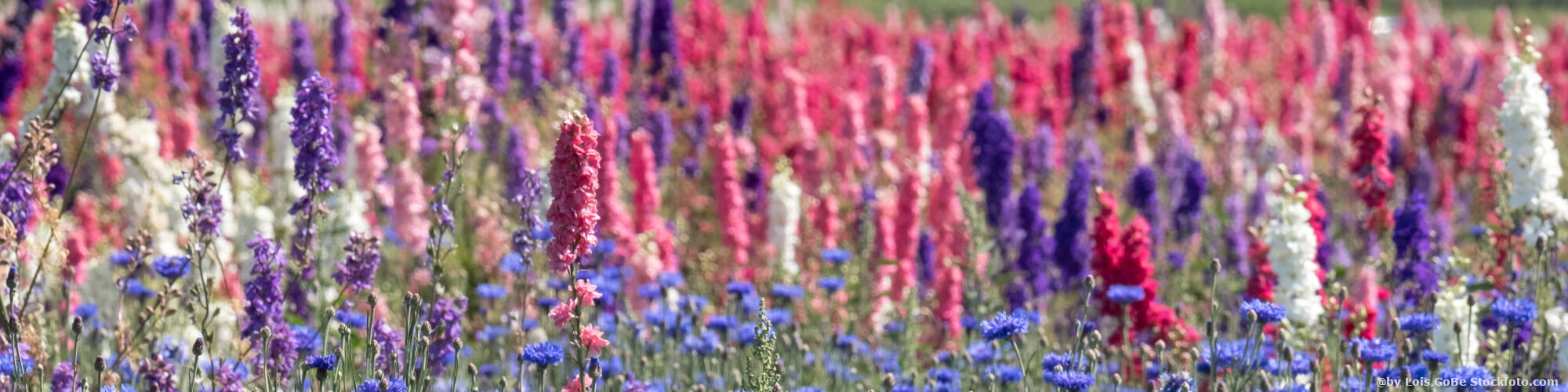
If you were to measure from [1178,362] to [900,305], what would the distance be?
122cm

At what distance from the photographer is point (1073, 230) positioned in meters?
5.98

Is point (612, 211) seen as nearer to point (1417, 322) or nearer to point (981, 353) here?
point (981, 353)

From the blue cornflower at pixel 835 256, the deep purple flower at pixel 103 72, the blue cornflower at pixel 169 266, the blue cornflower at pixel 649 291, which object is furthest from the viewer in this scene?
the blue cornflower at pixel 835 256

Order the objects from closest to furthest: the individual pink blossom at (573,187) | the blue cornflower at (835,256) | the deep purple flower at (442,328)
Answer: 1. the individual pink blossom at (573,187)
2. the deep purple flower at (442,328)
3. the blue cornflower at (835,256)

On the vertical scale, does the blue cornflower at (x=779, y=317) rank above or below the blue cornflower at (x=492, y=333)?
above

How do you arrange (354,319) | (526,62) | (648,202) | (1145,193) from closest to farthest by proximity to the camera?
1. (354,319)
2. (648,202)
3. (1145,193)
4. (526,62)

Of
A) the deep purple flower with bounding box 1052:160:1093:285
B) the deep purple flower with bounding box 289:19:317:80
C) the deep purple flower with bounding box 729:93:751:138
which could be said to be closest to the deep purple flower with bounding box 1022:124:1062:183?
the deep purple flower with bounding box 729:93:751:138

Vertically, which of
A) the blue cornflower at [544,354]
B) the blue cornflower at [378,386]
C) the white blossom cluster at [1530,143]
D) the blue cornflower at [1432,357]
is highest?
the white blossom cluster at [1530,143]

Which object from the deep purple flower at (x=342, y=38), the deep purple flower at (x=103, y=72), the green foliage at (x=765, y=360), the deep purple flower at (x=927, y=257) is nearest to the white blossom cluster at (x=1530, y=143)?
the deep purple flower at (x=927, y=257)

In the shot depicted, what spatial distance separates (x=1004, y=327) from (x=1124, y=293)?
A: 1221mm

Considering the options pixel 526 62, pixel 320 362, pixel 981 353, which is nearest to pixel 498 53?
pixel 526 62

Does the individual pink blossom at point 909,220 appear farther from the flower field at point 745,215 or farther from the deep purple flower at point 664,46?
the deep purple flower at point 664,46

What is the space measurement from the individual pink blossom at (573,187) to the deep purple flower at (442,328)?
98cm

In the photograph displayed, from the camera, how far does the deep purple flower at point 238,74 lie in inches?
148
